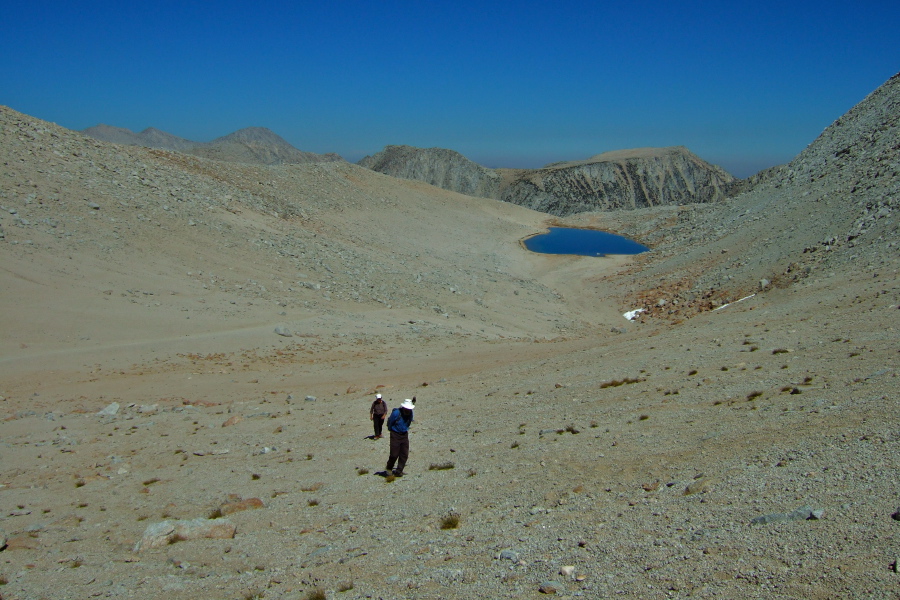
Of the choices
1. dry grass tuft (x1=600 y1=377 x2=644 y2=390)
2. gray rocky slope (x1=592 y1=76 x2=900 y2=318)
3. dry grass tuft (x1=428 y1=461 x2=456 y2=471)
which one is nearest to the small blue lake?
gray rocky slope (x1=592 y1=76 x2=900 y2=318)

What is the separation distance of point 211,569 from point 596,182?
100790 millimetres

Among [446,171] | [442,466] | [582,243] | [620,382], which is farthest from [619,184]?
[442,466]

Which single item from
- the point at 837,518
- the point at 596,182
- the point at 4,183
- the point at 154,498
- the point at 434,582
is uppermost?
the point at 596,182

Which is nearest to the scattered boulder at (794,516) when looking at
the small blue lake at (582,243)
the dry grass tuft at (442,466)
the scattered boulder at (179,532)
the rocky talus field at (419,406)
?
the rocky talus field at (419,406)

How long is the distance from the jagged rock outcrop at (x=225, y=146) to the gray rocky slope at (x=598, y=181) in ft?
82.4

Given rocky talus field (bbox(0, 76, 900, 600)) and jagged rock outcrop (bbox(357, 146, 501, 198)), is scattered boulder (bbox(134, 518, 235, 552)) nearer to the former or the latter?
rocky talus field (bbox(0, 76, 900, 600))

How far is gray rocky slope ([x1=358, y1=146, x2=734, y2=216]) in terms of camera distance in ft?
335

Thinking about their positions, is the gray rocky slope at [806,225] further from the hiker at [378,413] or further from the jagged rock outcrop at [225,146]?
the jagged rock outcrop at [225,146]

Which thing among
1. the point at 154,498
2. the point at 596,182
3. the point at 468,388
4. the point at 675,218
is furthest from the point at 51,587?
the point at 596,182

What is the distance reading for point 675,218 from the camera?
65750 mm

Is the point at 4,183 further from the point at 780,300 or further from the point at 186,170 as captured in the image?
the point at 780,300

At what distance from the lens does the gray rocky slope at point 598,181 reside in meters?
102

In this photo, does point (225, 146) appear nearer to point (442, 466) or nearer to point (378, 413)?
point (378, 413)

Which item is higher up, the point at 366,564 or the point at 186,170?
the point at 186,170
